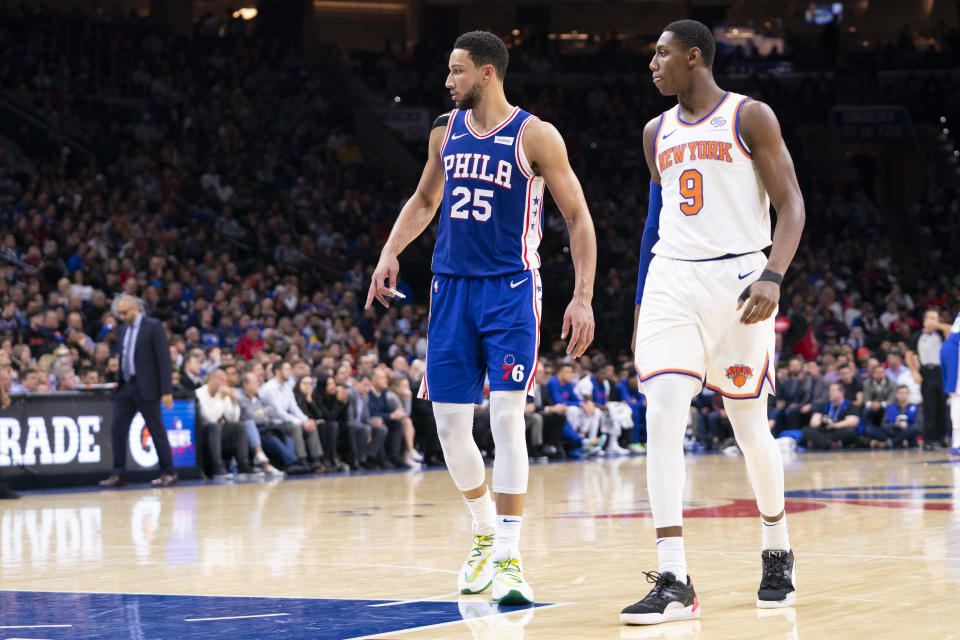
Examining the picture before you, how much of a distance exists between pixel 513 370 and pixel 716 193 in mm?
1073

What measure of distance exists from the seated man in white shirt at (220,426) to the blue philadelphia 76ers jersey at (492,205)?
9206 mm

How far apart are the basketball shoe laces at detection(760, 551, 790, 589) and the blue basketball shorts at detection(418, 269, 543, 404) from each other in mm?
1164

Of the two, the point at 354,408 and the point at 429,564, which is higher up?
the point at 354,408

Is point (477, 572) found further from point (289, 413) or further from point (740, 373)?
point (289, 413)

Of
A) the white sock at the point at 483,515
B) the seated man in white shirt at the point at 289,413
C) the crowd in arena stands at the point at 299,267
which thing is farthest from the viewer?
the crowd in arena stands at the point at 299,267

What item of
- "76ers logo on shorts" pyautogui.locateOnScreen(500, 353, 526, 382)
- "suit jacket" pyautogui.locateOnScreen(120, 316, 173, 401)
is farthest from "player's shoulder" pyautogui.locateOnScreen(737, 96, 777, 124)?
"suit jacket" pyautogui.locateOnScreen(120, 316, 173, 401)

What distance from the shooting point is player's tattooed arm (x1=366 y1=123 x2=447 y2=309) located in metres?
5.59

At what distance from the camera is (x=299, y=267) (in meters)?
22.6

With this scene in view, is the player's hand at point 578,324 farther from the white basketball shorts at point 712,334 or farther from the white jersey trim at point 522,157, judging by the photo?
the white jersey trim at point 522,157

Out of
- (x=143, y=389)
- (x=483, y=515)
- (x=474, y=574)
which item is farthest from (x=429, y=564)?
(x=143, y=389)

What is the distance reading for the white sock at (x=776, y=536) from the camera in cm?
489

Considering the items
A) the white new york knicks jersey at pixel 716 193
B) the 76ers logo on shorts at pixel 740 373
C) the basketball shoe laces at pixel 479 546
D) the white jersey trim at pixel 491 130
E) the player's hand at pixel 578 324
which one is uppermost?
the white jersey trim at pixel 491 130

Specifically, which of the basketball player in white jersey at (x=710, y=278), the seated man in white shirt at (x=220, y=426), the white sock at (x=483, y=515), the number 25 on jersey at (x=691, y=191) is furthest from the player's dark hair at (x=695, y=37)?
the seated man in white shirt at (x=220, y=426)

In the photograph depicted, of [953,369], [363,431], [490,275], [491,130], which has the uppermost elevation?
[491,130]
